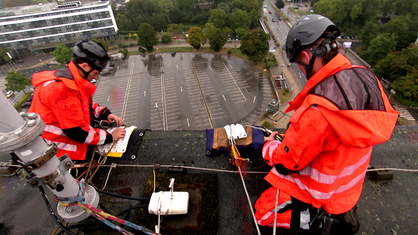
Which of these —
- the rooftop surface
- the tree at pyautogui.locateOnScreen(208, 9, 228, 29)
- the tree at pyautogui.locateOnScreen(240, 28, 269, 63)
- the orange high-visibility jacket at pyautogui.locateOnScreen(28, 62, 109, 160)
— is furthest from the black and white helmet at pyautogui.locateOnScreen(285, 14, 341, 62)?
the tree at pyautogui.locateOnScreen(208, 9, 228, 29)

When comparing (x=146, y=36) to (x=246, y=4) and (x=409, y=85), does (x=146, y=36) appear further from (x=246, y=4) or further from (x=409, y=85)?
(x=409, y=85)

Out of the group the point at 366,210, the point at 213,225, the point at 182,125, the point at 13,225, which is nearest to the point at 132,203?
the point at 213,225

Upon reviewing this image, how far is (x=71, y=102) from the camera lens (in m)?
4.08

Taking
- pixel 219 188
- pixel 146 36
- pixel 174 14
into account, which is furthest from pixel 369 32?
pixel 219 188

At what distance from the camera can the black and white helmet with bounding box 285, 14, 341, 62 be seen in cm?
318

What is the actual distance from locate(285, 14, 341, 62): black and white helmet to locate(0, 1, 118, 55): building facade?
48.9 meters

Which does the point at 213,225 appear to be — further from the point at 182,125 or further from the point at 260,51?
the point at 260,51

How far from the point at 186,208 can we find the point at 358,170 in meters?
2.81

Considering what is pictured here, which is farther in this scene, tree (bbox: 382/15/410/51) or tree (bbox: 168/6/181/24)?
tree (bbox: 168/6/181/24)

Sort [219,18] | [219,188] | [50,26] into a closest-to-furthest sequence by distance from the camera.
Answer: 1. [219,188]
2. [219,18]
3. [50,26]

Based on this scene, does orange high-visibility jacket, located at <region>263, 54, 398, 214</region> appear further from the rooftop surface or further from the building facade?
the building facade

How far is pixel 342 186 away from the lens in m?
3.03

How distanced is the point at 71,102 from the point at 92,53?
1.17 metres

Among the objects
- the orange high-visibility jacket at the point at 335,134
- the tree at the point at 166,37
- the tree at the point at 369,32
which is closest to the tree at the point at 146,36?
the tree at the point at 166,37
